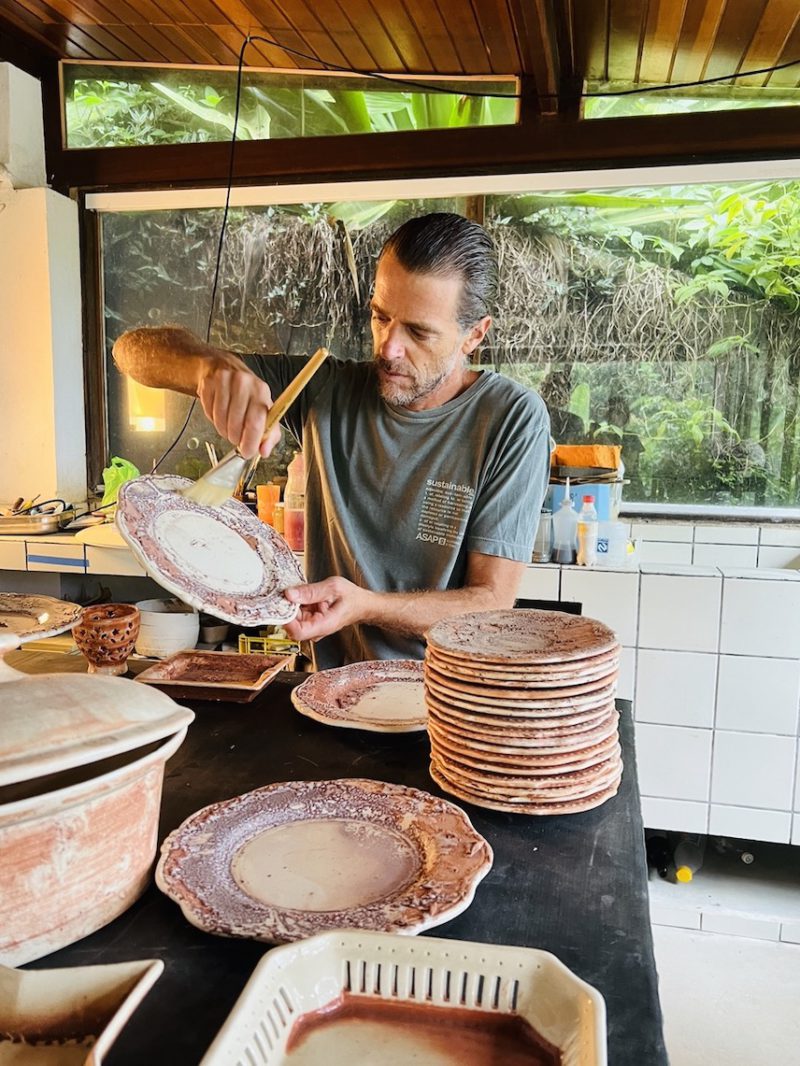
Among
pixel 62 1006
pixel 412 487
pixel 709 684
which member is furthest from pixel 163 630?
pixel 62 1006

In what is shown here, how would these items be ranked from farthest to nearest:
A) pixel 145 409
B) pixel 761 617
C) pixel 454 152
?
1. pixel 145 409
2. pixel 454 152
3. pixel 761 617

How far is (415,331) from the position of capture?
1.88 metres

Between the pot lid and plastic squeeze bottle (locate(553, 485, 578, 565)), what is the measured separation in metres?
2.19

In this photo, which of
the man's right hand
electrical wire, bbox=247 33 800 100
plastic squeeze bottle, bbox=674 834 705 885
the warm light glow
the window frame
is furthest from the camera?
the warm light glow

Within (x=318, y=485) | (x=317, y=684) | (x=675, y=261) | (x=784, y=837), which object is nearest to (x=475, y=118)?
(x=675, y=261)

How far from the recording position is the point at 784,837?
8.84ft

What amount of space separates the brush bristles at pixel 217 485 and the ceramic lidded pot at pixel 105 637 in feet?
0.91

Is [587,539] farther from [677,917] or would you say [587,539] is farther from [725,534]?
[677,917]

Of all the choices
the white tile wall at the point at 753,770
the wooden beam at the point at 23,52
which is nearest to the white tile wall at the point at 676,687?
the white tile wall at the point at 753,770

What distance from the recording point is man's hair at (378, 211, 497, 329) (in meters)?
1.85

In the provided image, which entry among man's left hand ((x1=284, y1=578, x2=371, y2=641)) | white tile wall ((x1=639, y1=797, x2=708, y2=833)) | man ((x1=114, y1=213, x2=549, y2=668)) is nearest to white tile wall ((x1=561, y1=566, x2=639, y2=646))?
white tile wall ((x1=639, y1=797, x2=708, y2=833))

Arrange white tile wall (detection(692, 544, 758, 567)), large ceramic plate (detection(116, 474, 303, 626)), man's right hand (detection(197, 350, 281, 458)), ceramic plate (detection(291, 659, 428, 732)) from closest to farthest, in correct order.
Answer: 1. large ceramic plate (detection(116, 474, 303, 626))
2. ceramic plate (detection(291, 659, 428, 732))
3. man's right hand (detection(197, 350, 281, 458))
4. white tile wall (detection(692, 544, 758, 567))

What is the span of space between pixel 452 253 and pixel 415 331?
0.20 metres

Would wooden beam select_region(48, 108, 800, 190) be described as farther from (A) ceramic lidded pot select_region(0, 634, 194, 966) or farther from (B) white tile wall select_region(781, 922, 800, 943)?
(A) ceramic lidded pot select_region(0, 634, 194, 966)
